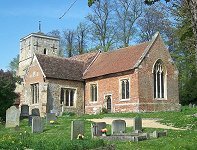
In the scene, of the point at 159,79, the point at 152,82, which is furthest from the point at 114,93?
the point at 159,79

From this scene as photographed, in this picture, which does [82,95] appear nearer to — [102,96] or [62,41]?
[102,96]

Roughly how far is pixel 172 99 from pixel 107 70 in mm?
7132

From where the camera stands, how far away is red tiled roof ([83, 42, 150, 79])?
34.5 metres

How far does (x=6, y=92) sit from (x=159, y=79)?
48.3 ft

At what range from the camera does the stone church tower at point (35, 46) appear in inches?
2239

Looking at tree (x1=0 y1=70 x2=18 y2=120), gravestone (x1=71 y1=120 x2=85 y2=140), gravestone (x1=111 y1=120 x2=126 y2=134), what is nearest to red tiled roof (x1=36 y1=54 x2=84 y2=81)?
tree (x1=0 y1=70 x2=18 y2=120)

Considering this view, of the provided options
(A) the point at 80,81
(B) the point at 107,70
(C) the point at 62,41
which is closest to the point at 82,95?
(A) the point at 80,81

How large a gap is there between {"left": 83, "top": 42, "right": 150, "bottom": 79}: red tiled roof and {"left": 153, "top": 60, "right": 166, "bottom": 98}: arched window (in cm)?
228

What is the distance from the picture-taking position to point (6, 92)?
103 ft

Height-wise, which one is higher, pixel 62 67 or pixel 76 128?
pixel 62 67

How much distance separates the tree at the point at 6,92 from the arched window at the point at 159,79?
1352 centimetres

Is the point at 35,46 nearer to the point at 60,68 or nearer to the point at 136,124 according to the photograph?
the point at 60,68

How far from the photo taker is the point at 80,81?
38750 mm

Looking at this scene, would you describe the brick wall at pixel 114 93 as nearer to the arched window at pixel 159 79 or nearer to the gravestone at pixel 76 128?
the arched window at pixel 159 79
